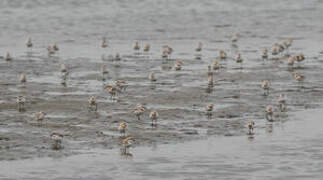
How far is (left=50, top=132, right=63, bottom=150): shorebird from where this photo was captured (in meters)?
20.3

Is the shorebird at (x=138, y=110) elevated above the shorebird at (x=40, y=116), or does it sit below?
above

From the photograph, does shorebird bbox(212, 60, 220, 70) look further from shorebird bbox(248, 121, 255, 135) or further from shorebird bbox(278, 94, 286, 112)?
shorebird bbox(248, 121, 255, 135)

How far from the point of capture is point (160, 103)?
25531mm

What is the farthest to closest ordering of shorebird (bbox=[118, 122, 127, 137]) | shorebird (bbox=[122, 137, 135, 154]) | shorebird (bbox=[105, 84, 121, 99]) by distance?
1. shorebird (bbox=[105, 84, 121, 99])
2. shorebird (bbox=[118, 122, 127, 137])
3. shorebird (bbox=[122, 137, 135, 154])

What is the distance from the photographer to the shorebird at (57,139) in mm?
20344

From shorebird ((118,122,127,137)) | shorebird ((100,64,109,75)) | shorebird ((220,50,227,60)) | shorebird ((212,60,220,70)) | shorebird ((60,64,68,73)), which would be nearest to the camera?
shorebird ((118,122,127,137))

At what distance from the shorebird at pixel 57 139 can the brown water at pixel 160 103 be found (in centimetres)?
A: 17

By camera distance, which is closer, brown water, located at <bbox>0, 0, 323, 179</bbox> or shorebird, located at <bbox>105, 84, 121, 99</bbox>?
brown water, located at <bbox>0, 0, 323, 179</bbox>

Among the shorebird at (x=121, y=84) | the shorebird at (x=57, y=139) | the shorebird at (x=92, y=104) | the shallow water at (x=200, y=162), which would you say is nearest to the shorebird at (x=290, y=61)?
the shorebird at (x=121, y=84)

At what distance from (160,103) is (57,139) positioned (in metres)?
5.64

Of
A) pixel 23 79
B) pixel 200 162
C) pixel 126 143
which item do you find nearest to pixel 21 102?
pixel 23 79

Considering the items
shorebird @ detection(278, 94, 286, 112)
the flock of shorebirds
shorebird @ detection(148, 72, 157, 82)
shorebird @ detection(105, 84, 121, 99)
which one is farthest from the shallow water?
shorebird @ detection(148, 72, 157, 82)

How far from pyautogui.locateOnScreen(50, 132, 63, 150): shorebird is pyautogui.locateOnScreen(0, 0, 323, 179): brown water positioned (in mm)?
170

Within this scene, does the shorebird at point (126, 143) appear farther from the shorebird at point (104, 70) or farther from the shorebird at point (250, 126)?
the shorebird at point (104, 70)
